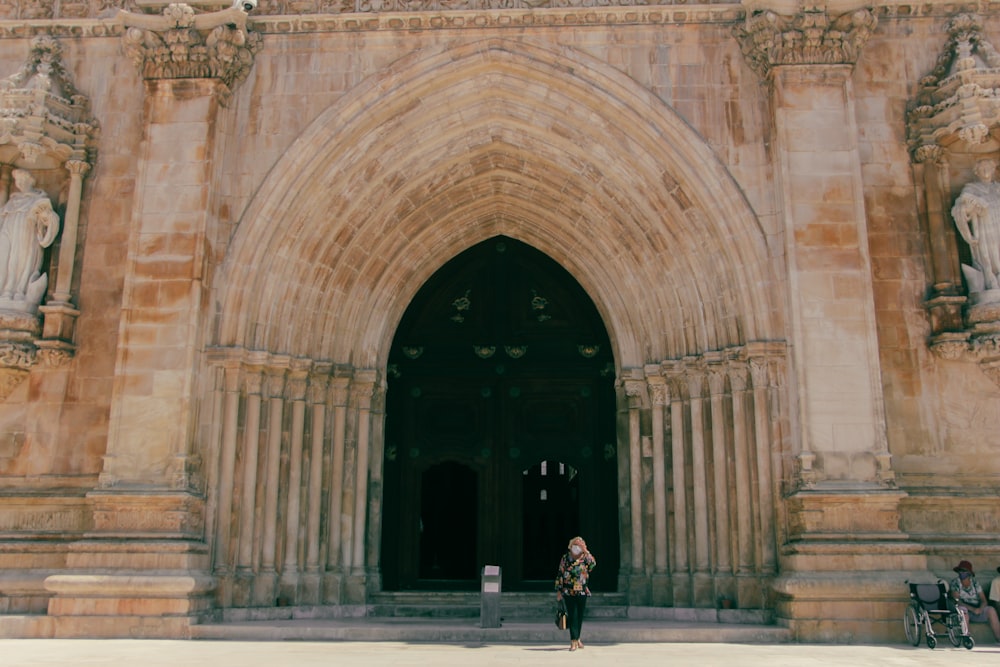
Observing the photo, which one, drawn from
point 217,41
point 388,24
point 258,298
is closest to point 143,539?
point 258,298

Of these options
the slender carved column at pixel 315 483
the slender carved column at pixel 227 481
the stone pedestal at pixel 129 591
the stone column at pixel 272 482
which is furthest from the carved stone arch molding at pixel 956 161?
the stone pedestal at pixel 129 591

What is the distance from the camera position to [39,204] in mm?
11484

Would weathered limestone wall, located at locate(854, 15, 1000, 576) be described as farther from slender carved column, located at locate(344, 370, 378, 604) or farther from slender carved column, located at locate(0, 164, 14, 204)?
slender carved column, located at locate(0, 164, 14, 204)

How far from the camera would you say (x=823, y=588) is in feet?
31.7

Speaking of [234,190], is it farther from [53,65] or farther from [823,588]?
[823,588]

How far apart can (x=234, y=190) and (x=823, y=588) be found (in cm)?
791

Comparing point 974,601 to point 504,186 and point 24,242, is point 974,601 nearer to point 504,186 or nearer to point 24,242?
point 504,186

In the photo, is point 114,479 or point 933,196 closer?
point 114,479

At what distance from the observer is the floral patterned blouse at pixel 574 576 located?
9.02 meters

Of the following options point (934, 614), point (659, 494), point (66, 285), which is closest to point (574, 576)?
point (659, 494)

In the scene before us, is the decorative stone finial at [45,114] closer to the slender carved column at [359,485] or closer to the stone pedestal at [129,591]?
the slender carved column at [359,485]

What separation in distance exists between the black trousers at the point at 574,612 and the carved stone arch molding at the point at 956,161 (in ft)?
16.6

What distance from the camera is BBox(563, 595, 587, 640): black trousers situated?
8.84m

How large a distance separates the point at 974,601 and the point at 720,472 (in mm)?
2877
